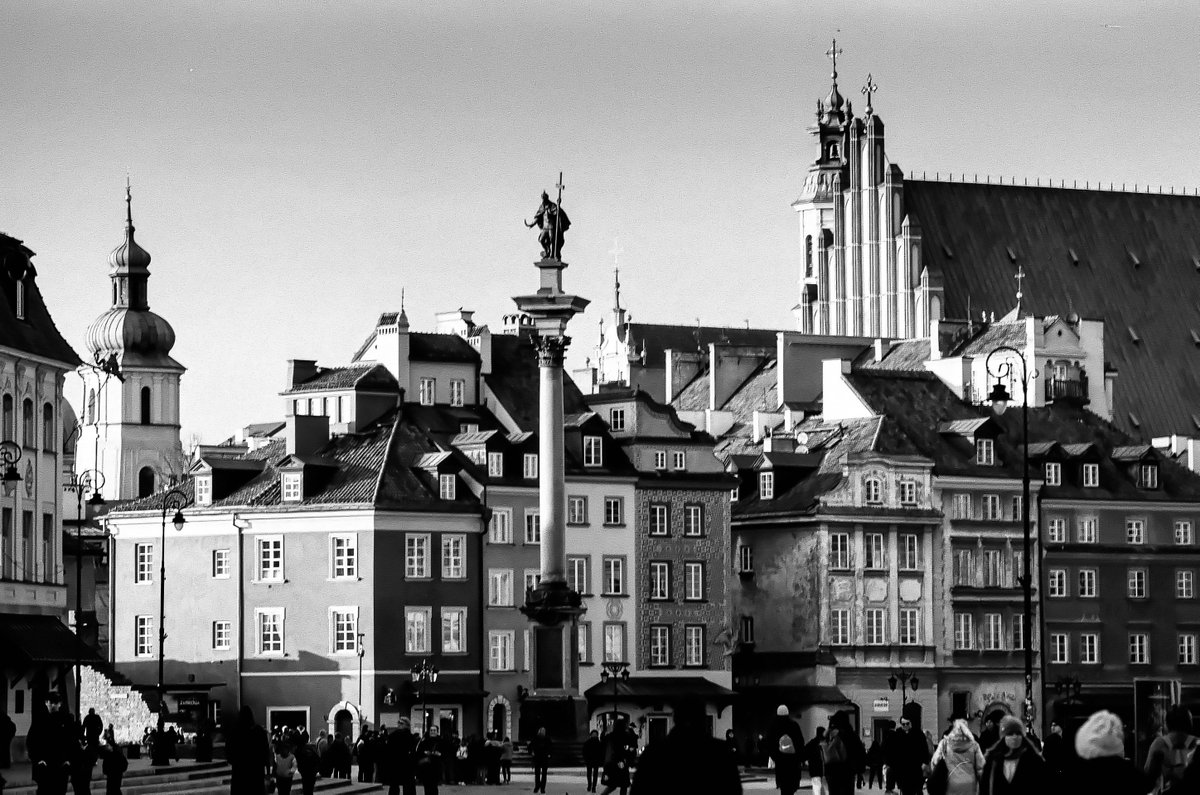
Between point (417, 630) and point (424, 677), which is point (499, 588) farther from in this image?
point (424, 677)

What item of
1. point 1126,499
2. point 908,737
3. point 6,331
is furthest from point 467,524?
point 908,737

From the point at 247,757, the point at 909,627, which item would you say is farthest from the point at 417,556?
the point at 247,757

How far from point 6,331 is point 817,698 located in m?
41.7

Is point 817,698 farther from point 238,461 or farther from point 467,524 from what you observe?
point 238,461

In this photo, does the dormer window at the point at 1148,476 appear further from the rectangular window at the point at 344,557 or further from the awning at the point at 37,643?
the awning at the point at 37,643

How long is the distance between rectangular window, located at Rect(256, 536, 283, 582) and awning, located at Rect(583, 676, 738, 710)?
9.69 m

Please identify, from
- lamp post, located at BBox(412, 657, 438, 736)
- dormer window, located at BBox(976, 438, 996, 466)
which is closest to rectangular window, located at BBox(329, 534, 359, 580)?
lamp post, located at BBox(412, 657, 438, 736)

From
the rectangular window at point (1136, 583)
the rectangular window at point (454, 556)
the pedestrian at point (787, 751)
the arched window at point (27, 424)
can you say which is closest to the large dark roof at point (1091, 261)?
the rectangular window at point (1136, 583)

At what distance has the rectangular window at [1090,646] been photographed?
108 m

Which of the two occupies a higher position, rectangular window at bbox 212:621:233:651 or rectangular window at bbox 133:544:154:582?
rectangular window at bbox 133:544:154:582

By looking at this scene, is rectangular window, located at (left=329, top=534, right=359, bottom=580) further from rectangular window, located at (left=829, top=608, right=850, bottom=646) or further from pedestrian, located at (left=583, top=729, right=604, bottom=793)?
pedestrian, located at (left=583, top=729, right=604, bottom=793)

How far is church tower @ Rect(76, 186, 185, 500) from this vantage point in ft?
582

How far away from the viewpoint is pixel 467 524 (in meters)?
97.1

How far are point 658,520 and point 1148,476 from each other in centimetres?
1969
